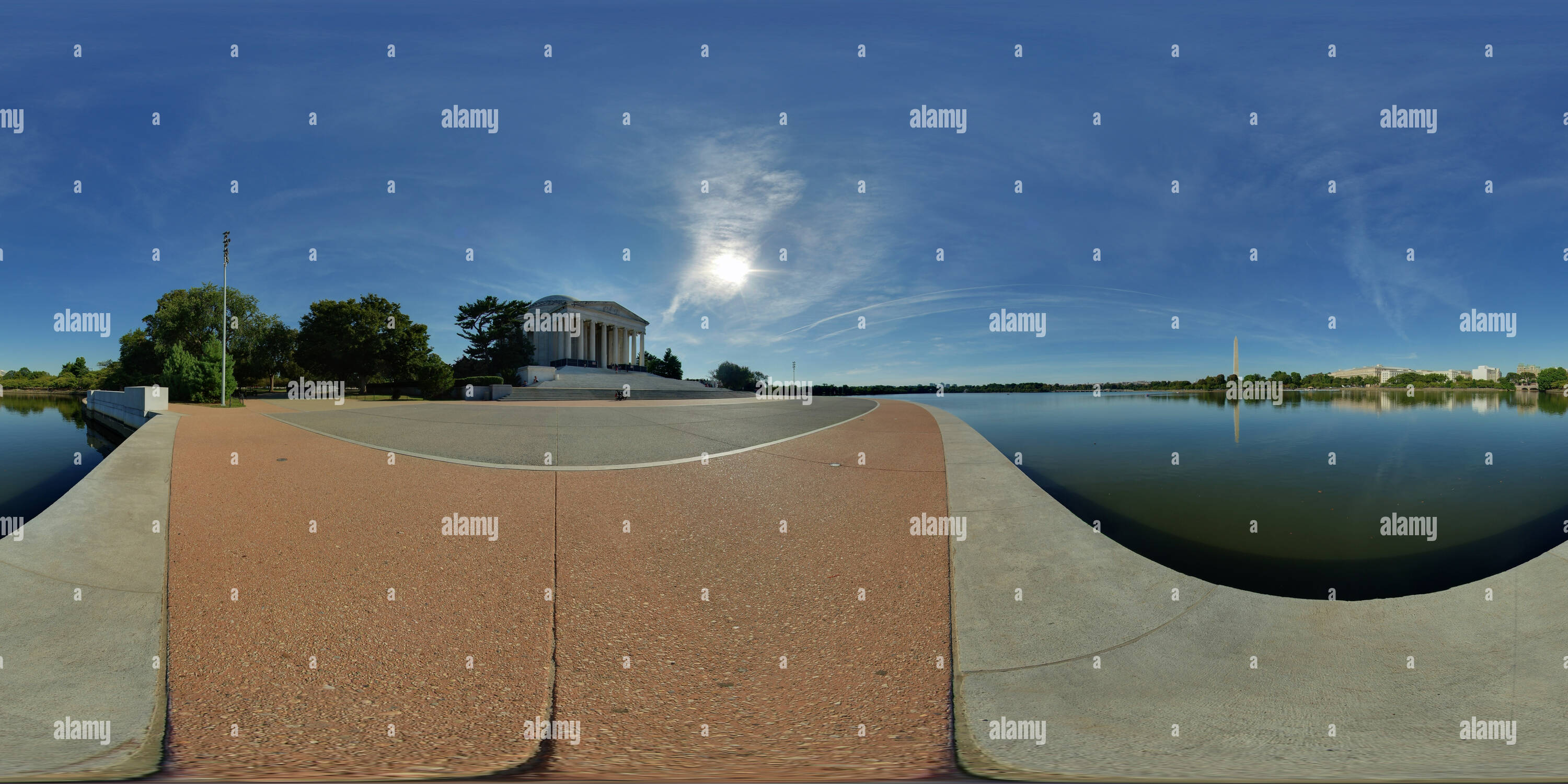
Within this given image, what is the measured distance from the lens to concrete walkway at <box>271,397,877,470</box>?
963 cm

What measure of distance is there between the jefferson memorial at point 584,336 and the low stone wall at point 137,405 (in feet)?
103

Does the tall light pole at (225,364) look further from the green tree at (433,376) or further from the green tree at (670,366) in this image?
the green tree at (670,366)

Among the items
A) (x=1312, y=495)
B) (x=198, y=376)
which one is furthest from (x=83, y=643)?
(x=198, y=376)

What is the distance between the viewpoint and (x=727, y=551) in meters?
4.85

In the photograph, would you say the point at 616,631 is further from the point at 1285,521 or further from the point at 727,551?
the point at 1285,521

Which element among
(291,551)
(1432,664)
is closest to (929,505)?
(1432,664)

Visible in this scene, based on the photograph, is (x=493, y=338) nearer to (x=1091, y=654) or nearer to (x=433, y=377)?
(x=433, y=377)

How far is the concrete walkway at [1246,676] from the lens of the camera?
2.58 m

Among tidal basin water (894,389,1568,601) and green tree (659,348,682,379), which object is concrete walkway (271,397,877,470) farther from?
green tree (659,348,682,379)

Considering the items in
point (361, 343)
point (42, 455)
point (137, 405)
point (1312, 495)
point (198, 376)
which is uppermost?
point (361, 343)

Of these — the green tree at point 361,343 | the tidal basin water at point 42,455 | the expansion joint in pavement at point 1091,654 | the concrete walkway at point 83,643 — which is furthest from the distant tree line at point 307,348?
the expansion joint in pavement at point 1091,654

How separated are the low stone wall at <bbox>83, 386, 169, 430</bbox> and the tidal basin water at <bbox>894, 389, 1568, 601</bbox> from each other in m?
35.4

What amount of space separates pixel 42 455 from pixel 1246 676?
92.0 ft

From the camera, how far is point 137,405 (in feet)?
85.3
